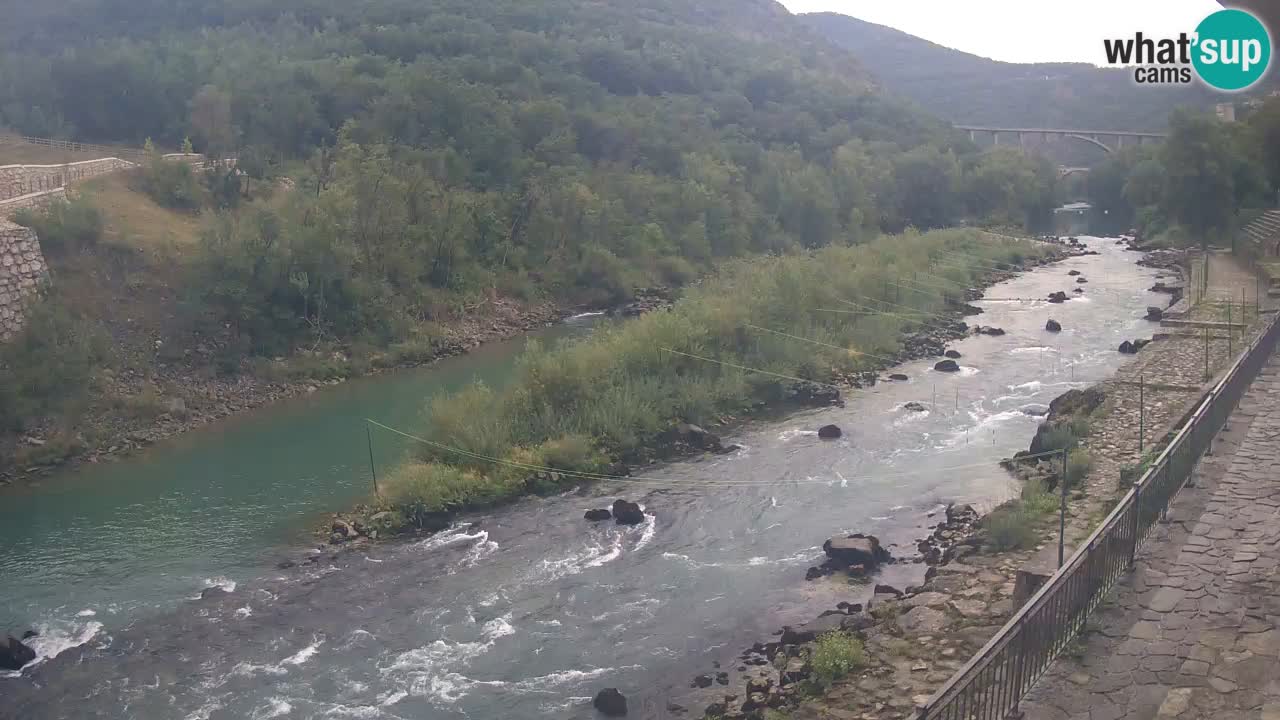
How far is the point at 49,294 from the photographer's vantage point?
89.5 feet

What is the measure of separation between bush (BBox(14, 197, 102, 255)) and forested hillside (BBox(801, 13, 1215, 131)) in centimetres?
6761

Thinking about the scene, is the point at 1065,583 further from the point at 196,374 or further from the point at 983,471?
the point at 196,374

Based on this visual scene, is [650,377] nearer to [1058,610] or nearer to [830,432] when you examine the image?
[830,432]

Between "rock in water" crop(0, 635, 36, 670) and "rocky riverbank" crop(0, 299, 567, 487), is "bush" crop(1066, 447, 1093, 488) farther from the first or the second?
"rocky riverbank" crop(0, 299, 567, 487)

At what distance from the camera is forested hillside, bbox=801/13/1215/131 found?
3949 inches

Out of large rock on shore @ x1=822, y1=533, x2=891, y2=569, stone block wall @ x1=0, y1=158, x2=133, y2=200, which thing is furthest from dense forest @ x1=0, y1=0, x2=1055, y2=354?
large rock on shore @ x1=822, y1=533, x2=891, y2=569

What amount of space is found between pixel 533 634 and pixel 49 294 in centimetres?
2000

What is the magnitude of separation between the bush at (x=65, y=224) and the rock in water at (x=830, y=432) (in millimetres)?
21449

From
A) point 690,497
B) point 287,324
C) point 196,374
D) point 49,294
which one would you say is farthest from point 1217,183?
point 49,294

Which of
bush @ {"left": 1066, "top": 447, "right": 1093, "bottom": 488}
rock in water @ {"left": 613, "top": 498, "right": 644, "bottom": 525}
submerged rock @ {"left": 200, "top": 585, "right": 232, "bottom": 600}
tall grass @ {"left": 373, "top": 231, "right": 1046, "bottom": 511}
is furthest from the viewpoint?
tall grass @ {"left": 373, "top": 231, "right": 1046, "bottom": 511}

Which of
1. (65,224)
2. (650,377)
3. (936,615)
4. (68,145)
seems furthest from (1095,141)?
(936,615)

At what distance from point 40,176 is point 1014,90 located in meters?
111

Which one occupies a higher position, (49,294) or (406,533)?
(49,294)

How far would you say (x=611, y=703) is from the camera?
11.9 metres
